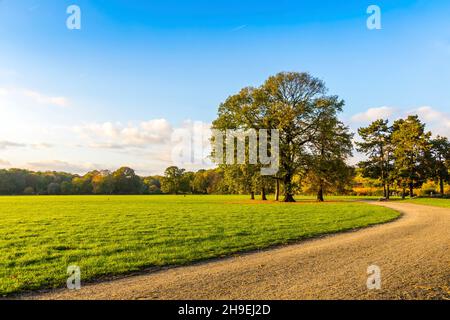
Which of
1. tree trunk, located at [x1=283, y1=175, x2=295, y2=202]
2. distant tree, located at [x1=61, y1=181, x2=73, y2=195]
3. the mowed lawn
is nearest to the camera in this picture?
the mowed lawn

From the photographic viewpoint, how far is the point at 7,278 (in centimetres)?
777

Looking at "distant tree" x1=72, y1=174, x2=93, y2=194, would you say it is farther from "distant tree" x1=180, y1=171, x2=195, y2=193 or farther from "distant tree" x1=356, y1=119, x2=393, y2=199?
"distant tree" x1=356, y1=119, x2=393, y2=199

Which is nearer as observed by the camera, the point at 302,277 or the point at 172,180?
the point at 302,277

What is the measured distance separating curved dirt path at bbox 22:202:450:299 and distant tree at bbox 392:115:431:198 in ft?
165

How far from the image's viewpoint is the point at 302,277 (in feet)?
25.0

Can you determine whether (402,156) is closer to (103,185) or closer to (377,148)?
(377,148)

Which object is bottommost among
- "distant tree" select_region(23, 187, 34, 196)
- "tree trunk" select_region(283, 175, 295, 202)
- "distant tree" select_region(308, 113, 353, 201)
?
"distant tree" select_region(23, 187, 34, 196)

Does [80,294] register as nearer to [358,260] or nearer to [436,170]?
[358,260]

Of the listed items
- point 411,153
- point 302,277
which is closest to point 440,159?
point 411,153

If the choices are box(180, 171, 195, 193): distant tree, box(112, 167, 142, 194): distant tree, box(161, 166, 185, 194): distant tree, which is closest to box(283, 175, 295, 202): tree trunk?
box(161, 166, 185, 194): distant tree

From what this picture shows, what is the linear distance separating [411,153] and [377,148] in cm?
558

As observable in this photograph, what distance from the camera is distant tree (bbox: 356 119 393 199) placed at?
5922cm

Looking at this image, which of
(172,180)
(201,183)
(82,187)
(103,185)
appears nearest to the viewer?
(172,180)

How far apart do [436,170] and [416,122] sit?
10.2 meters
